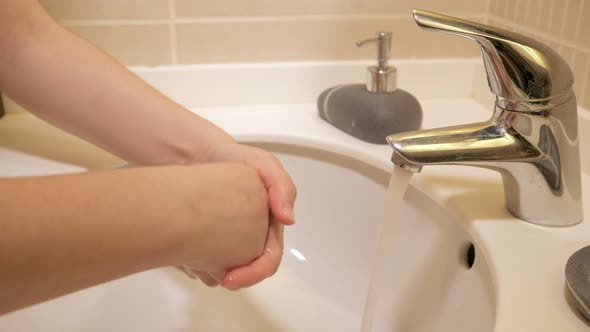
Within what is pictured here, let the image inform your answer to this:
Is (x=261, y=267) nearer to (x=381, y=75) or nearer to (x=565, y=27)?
(x=381, y=75)

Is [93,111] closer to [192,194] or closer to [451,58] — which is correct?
[192,194]

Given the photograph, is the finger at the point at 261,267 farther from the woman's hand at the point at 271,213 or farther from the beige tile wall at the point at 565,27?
the beige tile wall at the point at 565,27

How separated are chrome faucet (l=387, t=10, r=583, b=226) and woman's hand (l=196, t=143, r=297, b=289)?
3.2 inches

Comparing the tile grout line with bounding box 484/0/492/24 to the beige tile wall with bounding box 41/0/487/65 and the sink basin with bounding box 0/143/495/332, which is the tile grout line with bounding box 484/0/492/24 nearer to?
the beige tile wall with bounding box 41/0/487/65

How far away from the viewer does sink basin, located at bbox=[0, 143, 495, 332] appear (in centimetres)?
45

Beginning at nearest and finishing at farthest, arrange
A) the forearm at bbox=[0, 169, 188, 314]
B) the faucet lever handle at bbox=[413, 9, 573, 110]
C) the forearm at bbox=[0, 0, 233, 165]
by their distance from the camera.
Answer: the forearm at bbox=[0, 169, 188, 314] < the faucet lever handle at bbox=[413, 9, 573, 110] < the forearm at bbox=[0, 0, 233, 165]

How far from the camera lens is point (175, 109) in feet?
1.59

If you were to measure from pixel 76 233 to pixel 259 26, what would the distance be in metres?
0.43

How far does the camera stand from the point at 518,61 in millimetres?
369

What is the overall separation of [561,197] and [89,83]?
14.6 inches

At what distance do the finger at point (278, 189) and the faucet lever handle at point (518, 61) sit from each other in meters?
0.14

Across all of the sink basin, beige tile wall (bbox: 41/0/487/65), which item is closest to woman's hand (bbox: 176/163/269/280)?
the sink basin

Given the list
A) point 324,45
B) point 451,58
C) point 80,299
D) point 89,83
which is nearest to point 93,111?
point 89,83

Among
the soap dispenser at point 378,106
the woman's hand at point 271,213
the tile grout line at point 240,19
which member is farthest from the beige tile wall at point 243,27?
the woman's hand at point 271,213
